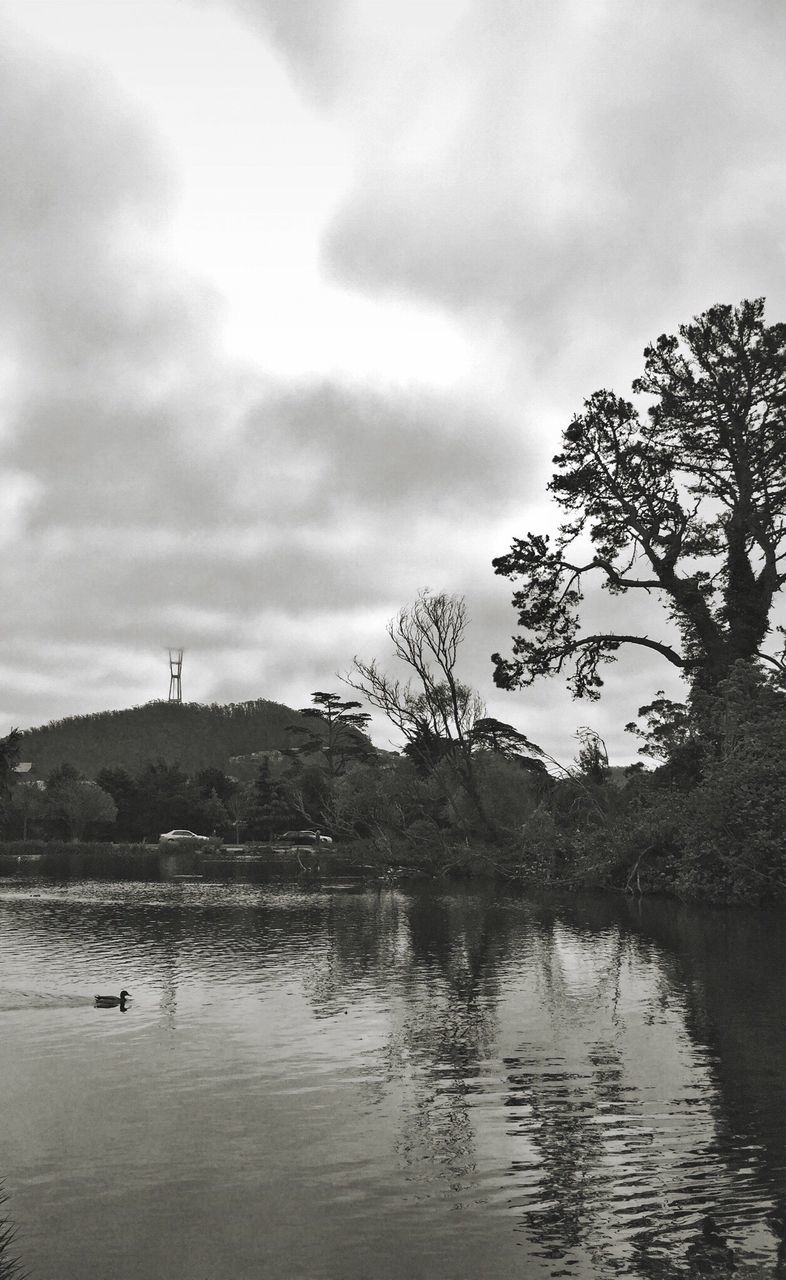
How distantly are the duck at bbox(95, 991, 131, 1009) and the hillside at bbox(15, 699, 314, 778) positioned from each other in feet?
512

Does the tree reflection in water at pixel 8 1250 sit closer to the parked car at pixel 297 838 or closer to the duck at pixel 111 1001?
the duck at pixel 111 1001

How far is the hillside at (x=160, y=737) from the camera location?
176375 millimetres

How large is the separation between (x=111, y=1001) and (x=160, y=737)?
176 metres

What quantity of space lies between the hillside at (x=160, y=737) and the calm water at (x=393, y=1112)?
156 meters

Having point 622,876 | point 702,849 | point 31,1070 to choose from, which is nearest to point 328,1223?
point 31,1070

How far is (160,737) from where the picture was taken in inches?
7323

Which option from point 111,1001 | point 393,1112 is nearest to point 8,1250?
point 393,1112

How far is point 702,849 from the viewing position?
28.6 meters

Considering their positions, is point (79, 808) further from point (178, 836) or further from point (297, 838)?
point (297, 838)

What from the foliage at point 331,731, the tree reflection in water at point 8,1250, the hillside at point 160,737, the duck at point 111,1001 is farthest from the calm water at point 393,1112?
the hillside at point 160,737

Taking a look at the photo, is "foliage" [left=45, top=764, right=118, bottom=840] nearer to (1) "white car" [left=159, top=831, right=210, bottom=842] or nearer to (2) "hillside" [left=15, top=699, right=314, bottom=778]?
(1) "white car" [left=159, top=831, right=210, bottom=842]

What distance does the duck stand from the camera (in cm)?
1462

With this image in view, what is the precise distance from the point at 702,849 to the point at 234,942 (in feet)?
44.2

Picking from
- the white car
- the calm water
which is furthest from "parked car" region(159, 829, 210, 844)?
the calm water
